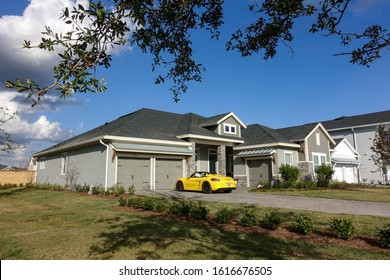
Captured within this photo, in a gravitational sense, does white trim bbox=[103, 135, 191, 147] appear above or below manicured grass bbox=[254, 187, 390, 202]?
above

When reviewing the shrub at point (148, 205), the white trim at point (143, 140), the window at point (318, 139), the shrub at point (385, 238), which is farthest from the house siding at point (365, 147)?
the shrub at point (385, 238)

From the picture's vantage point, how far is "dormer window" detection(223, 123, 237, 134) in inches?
1014

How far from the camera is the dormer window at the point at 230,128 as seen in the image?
84.5 ft

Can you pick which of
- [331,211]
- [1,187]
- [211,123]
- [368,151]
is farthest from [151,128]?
[368,151]

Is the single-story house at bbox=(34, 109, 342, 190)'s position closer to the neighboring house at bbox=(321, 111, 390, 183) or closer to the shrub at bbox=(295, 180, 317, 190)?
the shrub at bbox=(295, 180, 317, 190)

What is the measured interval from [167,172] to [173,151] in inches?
69.3

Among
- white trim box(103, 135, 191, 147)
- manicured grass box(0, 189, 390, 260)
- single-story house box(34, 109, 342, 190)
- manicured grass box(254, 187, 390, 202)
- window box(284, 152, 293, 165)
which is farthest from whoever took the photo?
window box(284, 152, 293, 165)

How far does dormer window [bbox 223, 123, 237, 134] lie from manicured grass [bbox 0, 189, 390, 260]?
16.5 meters

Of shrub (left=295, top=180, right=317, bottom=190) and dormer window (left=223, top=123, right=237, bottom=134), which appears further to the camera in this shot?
dormer window (left=223, top=123, right=237, bottom=134)

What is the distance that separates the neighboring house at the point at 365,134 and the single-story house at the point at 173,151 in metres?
8.92

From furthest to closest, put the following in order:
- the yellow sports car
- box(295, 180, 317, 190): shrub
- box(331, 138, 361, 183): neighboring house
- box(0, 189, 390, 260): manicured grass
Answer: box(331, 138, 361, 183): neighboring house → box(295, 180, 317, 190): shrub → the yellow sports car → box(0, 189, 390, 260): manicured grass

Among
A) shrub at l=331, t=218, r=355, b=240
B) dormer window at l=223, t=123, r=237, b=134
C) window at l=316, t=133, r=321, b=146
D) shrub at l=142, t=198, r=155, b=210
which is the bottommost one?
shrub at l=331, t=218, r=355, b=240

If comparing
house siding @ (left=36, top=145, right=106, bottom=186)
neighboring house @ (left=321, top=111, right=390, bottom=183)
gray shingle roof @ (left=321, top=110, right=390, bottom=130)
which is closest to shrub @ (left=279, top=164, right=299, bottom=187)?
house siding @ (left=36, top=145, right=106, bottom=186)

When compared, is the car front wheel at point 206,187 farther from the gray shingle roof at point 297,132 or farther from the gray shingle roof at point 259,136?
the gray shingle roof at point 297,132
